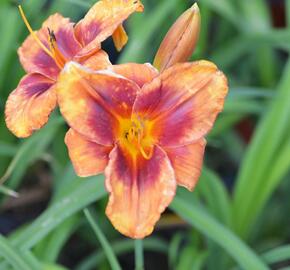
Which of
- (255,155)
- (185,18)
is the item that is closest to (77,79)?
(185,18)

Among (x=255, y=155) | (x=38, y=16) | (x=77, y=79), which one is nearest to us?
(x=77, y=79)

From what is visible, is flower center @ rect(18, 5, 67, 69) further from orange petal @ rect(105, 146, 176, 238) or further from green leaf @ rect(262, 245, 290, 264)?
green leaf @ rect(262, 245, 290, 264)

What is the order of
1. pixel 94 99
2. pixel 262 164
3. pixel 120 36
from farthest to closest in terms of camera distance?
pixel 262 164, pixel 120 36, pixel 94 99

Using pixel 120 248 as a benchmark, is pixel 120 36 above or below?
above

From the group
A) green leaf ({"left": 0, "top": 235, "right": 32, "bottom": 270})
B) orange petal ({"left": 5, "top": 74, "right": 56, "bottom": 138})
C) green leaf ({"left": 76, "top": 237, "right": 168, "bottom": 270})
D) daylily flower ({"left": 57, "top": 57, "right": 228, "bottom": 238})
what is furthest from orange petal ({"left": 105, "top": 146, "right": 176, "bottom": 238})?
green leaf ({"left": 76, "top": 237, "right": 168, "bottom": 270})

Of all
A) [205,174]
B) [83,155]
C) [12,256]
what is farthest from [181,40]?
[205,174]

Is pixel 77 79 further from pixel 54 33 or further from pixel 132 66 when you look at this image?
pixel 54 33

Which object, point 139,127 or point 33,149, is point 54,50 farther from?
point 33,149

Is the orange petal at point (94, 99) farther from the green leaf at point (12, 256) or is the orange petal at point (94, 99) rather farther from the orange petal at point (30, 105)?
the green leaf at point (12, 256)
